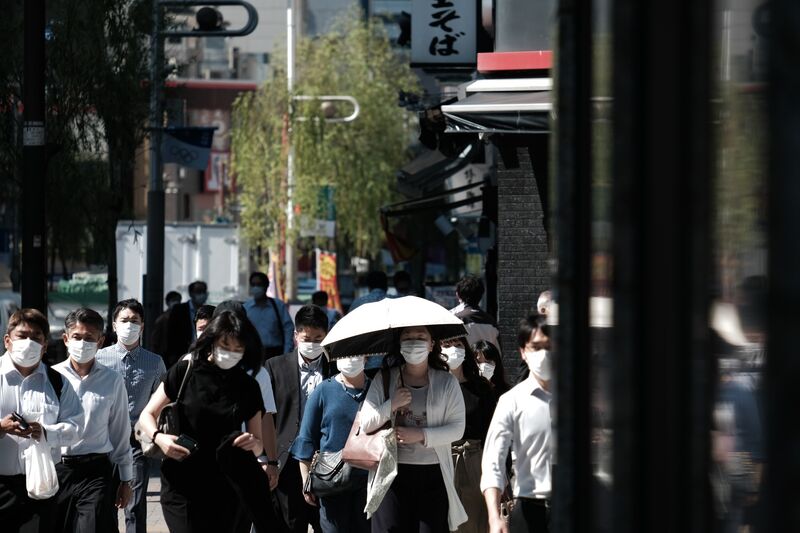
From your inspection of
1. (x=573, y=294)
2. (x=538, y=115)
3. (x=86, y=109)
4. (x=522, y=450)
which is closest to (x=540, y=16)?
(x=538, y=115)

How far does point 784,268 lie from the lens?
1.39 metres

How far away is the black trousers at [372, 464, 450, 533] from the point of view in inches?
295

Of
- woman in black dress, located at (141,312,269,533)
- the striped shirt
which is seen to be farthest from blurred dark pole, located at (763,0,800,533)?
the striped shirt

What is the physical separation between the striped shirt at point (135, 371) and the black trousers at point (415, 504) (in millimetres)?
2759

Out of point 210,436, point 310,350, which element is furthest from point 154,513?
point 210,436

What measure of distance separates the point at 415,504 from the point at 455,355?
157 cm

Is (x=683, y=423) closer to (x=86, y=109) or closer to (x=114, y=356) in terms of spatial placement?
(x=114, y=356)

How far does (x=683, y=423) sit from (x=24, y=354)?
21.6ft

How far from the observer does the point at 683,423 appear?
172 cm

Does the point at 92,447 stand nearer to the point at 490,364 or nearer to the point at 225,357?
the point at 225,357

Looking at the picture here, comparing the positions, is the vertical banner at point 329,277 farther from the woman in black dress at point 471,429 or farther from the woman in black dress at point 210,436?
the woman in black dress at point 210,436

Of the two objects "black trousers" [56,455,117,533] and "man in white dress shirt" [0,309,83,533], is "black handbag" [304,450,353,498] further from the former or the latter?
"man in white dress shirt" [0,309,83,533]

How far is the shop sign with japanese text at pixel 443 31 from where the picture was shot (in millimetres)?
17188

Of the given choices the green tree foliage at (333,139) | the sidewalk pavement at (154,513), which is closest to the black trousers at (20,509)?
the sidewalk pavement at (154,513)
